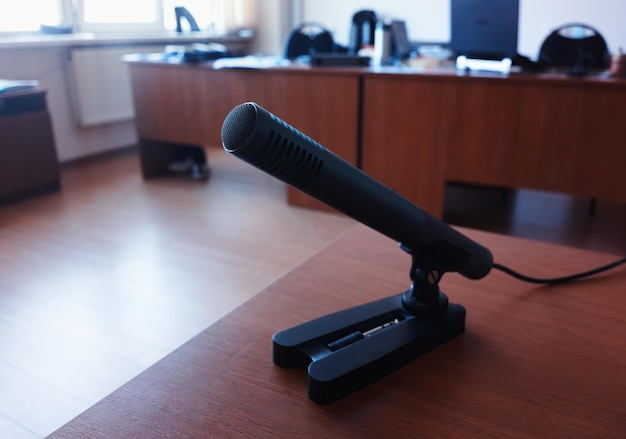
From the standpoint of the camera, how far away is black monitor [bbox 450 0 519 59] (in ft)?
8.30

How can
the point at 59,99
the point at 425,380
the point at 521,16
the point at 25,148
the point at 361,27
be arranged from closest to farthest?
the point at 425,380 → the point at 25,148 → the point at 59,99 → the point at 361,27 → the point at 521,16

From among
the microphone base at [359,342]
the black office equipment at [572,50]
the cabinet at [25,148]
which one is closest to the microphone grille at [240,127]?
the microphone base at [359,342]

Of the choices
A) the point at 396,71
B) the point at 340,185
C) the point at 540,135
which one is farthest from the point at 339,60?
the point at 340,185

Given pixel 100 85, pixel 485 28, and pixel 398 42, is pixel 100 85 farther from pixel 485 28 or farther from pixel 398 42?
pixel 485 28

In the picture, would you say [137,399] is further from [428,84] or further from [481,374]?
[428,84]

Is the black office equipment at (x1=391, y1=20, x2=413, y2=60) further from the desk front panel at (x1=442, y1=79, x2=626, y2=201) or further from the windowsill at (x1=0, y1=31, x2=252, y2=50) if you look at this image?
the windowsill at (x1=0, y1=31, x2=252, y2=50)

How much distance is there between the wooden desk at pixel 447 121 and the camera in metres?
2.34

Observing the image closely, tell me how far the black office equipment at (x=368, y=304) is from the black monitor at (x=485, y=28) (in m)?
2.25

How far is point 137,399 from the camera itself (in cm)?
51

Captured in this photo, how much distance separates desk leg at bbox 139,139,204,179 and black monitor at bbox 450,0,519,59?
2047 mm

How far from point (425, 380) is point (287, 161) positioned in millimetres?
266

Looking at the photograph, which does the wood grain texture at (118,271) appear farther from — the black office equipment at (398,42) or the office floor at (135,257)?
the black office equipment at (398,42)

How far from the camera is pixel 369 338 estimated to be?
0.57m

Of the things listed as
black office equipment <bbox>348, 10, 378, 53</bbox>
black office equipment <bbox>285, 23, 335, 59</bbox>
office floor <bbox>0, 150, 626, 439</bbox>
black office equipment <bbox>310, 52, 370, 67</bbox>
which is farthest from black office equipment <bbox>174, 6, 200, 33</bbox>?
black office equipment <bbox>348, 10, 378, 53</bbox>
